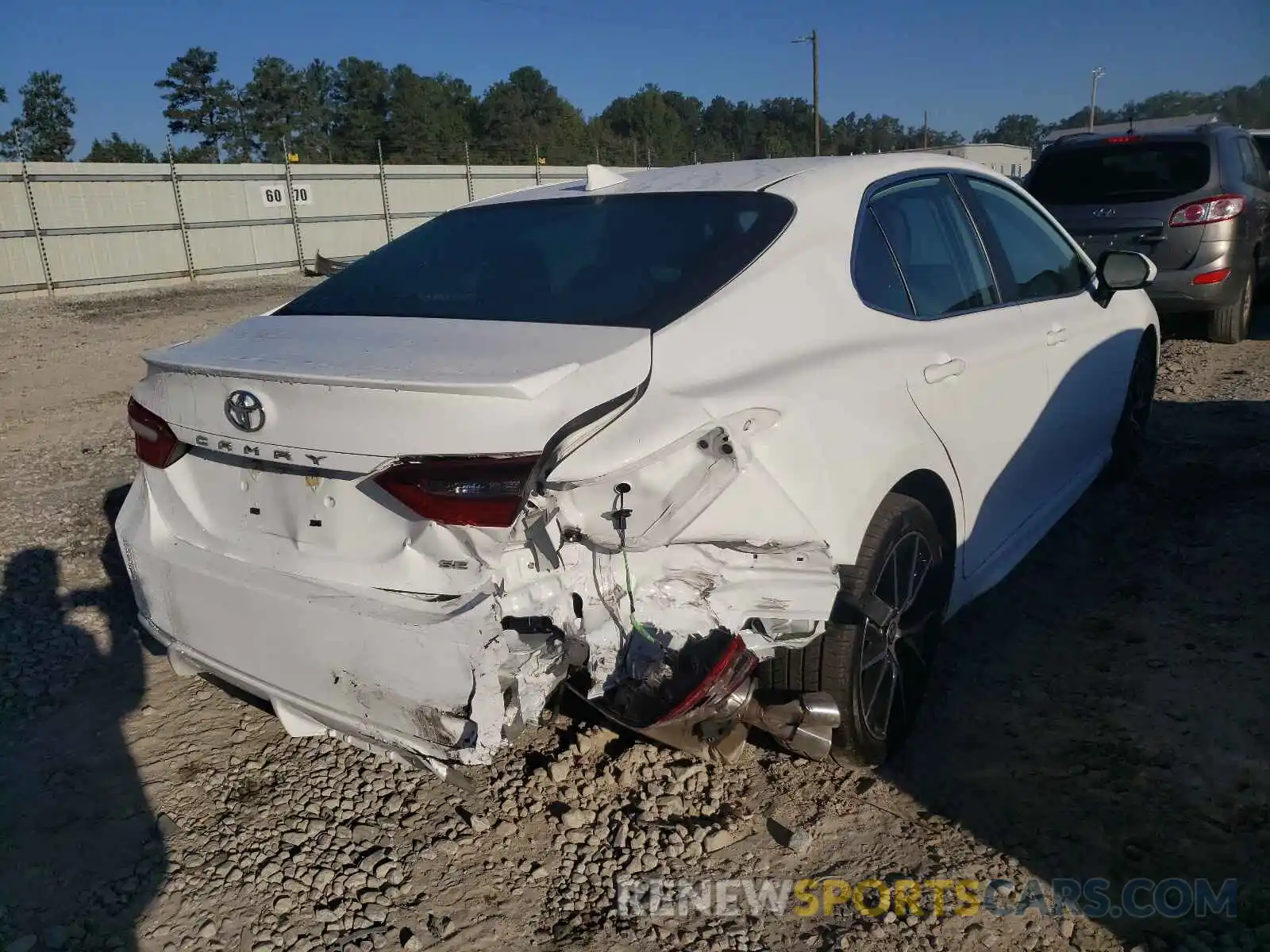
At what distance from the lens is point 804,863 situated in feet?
7.98

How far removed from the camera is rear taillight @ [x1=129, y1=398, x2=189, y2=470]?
2.49 metres

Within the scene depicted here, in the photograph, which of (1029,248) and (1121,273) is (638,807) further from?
(1121,273)

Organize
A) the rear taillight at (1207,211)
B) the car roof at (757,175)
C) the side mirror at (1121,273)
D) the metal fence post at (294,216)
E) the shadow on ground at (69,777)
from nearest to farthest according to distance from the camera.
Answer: the shadow on ground at (69,777)
the car roof at (757,175)
the side mirror at (1121,273)
the rear taillight at (1207,211)
the metal fence post at (294,216)

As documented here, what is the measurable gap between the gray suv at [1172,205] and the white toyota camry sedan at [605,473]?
5275mm

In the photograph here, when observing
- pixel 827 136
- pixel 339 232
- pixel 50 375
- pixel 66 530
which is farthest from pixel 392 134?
pixel 66 530

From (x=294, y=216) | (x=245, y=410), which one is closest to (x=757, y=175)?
(x=245, y=410)

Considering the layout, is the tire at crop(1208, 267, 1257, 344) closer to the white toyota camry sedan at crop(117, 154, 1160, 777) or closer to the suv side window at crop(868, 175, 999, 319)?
the suv side window at crop(868, 175, 999, 319)

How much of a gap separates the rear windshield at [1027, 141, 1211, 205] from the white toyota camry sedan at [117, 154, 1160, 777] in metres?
5.53

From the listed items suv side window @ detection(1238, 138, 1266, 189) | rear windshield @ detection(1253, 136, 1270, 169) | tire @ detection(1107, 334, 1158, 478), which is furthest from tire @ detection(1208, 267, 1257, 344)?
tire @ detection(1107, 334, 1158, 478)

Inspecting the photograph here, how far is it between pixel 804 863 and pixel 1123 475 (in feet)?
11.1

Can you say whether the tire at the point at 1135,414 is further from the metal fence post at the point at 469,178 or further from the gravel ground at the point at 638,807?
the metal fence post at the point at 469,178

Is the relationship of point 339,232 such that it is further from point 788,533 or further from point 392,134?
point 392,134

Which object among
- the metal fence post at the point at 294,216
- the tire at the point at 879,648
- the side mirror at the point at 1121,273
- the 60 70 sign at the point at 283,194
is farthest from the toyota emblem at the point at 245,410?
the 60 70 sign at the point at 283,194

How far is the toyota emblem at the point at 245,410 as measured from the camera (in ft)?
7.16
